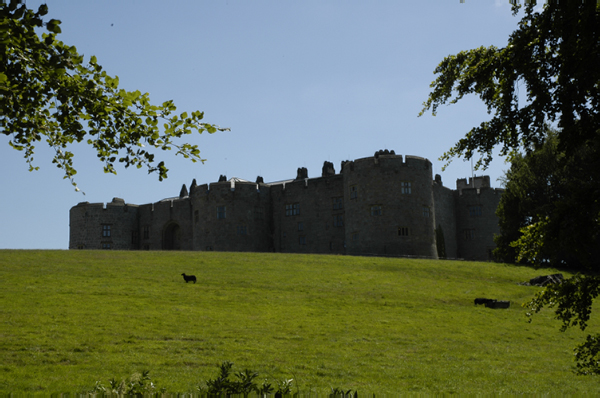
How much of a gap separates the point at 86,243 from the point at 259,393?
5976cm

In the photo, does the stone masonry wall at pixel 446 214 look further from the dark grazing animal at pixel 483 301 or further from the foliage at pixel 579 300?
the foliage at pixel 579 300

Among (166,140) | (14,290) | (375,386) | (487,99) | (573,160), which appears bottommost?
(375,386)

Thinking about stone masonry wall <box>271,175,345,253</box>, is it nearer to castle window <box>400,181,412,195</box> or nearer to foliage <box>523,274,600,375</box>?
castle window <box>400,181,412,195</box>

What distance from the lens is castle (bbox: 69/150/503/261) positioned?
149 feet

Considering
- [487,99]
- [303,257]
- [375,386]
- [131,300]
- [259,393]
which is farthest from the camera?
[303,257]

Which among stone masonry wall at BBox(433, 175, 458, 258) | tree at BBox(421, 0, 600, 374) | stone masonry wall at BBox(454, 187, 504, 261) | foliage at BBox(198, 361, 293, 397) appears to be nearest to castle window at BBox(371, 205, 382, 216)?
stone masonry wall at BBox(433, 175, 458, 258)

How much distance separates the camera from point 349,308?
20.9 metres

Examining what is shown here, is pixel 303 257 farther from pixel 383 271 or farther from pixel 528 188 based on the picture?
pixel 528 188

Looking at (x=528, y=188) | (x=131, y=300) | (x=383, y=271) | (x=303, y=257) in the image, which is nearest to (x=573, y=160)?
(x=528, y=188)

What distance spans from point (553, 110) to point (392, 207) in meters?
36.5

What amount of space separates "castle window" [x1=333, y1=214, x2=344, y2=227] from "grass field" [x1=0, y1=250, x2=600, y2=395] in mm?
19902

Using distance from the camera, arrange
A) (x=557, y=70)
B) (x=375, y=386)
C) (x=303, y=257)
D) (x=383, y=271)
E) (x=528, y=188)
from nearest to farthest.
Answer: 1. (x=557, y=70)
2. (x=375, y=386)
3. (x=383, y=271)
4. (x=303, y=257)
5. (x=528, y=188)

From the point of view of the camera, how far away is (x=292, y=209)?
5250 centimetres

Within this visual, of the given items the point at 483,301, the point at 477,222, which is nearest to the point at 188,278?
the point at 483,301
